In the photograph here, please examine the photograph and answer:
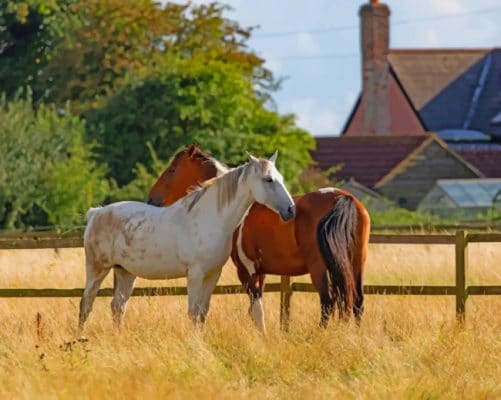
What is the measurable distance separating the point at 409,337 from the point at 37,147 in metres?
26.0

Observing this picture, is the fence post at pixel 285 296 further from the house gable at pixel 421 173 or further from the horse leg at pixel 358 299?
the house gable at pixel 421 173

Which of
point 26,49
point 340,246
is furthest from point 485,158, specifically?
point 340,246

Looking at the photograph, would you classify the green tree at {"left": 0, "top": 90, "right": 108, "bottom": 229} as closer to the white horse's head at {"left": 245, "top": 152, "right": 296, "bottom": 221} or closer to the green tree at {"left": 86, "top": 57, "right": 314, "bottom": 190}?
the green tree at {"left": 86, "top": 57, "right": 314, "bottom": 190}

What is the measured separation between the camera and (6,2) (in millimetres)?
51312

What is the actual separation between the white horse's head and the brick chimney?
55.7 meters

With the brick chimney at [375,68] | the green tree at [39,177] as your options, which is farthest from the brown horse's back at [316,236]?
the brick chimney at [375,68]

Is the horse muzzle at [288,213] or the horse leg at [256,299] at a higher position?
the horse muzzle at [288,213]

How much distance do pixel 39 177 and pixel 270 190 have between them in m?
24.5

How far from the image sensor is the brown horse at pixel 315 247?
1537cm

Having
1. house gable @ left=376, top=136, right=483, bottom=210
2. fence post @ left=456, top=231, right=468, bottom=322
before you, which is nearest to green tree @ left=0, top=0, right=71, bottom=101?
house gable @ left=376, top=136, right=483, bottom=210

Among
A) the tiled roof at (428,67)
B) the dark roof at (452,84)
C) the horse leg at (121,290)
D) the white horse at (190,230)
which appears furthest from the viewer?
the dark roof at (452,84)

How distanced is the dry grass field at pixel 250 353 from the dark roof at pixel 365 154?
42350mm

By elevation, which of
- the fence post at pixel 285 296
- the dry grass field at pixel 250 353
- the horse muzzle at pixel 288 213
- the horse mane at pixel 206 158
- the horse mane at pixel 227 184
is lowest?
the dry grass field at pixel 250 353

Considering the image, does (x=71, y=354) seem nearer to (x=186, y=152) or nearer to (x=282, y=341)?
(x=282, y=341)
